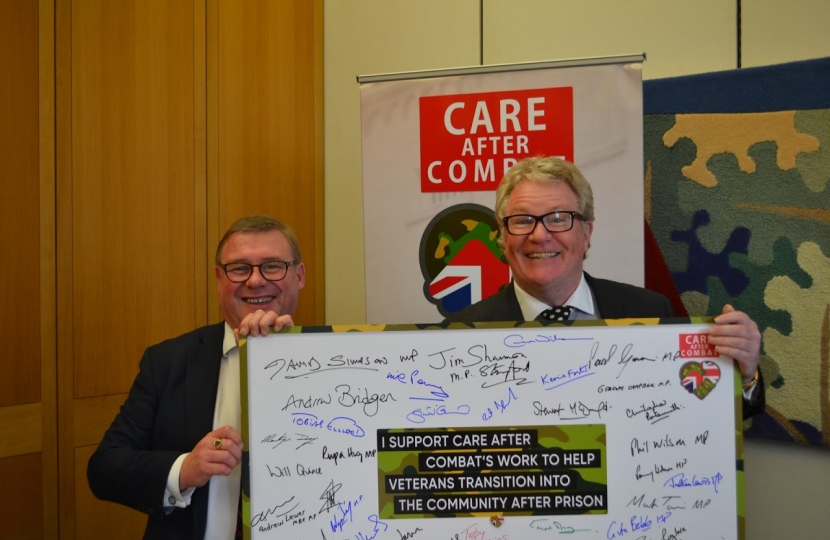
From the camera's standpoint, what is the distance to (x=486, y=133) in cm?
310

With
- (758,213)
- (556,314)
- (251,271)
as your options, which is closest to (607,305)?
(556,314)

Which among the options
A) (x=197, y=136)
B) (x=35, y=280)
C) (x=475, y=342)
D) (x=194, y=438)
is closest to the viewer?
(x=475, y=342)

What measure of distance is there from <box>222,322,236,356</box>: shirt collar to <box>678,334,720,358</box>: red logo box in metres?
1.24

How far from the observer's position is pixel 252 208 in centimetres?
393

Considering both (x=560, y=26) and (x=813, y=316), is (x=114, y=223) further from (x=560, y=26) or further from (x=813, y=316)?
(x=813, y=316)

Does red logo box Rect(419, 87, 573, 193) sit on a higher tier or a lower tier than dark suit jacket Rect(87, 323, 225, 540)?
higher

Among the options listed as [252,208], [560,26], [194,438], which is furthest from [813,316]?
[252,208]

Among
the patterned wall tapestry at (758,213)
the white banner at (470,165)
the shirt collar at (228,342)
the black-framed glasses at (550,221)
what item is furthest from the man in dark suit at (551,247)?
the patterned wall tapestry at (758,213)

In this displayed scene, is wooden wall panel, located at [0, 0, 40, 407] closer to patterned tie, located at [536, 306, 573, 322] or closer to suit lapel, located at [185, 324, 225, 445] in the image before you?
suit lapel, located at [185, 324, 225, 445]

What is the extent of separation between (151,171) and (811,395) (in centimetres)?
293

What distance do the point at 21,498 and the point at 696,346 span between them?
2.51m

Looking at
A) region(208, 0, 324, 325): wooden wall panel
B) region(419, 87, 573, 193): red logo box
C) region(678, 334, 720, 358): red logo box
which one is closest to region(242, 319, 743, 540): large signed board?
region(678, 334, 720, 358): red logo box

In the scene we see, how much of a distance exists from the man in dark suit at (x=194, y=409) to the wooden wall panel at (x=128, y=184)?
1.09 m

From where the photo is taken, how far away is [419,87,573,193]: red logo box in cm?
304
